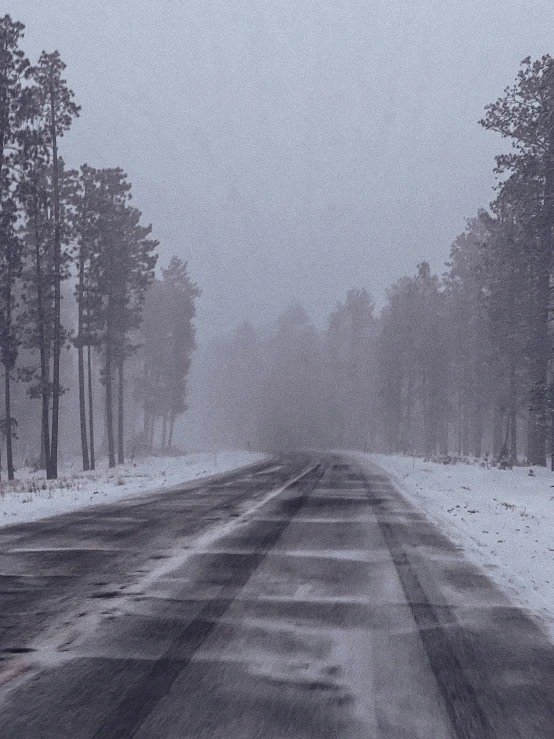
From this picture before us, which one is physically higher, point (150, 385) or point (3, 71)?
point (3, 71)

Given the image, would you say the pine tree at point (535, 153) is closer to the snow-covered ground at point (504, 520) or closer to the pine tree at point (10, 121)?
the snow-covered ground at point (504, 520)

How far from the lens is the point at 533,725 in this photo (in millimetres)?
3592

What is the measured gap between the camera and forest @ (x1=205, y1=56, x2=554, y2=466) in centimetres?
2541

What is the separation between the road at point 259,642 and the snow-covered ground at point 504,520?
Answer: 363mm

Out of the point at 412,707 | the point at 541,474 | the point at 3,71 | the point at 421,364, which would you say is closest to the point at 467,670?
the point at 412,707

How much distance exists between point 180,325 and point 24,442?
614 inches

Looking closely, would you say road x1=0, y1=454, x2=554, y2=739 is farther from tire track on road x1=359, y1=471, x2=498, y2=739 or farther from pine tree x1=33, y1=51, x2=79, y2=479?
pine tree x1=33, y1=51, x2=79, y2=479

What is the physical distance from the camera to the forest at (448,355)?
1000 inches

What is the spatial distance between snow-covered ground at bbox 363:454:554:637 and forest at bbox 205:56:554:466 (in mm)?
3250

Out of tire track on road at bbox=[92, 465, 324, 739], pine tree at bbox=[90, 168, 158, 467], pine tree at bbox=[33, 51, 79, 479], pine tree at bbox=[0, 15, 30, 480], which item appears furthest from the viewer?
pine tree at bbox=[90, 168, 158, 467]

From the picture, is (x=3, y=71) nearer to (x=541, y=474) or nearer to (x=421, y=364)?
(x=541, y=474)

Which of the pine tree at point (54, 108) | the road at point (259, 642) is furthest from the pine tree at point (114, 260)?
the road at point (259, 642)

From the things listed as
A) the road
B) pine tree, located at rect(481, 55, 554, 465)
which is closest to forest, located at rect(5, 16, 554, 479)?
pine tree, located at rect(481, 55, 554, 465)

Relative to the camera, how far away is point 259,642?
4.81m
